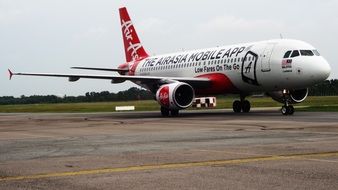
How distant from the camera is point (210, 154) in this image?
9484 millimetres

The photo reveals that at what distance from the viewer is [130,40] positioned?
133 ft

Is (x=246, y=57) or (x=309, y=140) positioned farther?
(x=246, y=57)

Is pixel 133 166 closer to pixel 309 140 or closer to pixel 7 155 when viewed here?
pixel 7 155

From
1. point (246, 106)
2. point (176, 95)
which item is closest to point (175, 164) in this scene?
point (176, 95)

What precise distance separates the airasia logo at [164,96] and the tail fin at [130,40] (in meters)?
12.5

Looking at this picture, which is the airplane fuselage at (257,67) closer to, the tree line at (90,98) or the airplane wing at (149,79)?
the airplane wing at (149,79)

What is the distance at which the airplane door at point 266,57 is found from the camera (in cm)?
2594

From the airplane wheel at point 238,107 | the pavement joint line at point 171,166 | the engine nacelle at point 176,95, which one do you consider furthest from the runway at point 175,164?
the airplane wheel at point 238,107

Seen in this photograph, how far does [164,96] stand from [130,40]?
14.3 m

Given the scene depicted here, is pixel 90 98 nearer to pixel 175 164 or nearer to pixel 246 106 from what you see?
pixel 246 106

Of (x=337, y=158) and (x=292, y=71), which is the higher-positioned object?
(x=292, y=71)

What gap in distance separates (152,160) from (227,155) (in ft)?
4.52

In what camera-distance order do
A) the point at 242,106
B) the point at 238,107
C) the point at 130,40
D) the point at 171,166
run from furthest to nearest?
1. the point at 130,40
2. the point at 238,107
3. the point at 242,106
4. the point at 171,166

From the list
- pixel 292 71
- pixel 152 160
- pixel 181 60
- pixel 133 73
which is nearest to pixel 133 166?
pixel 152 160
